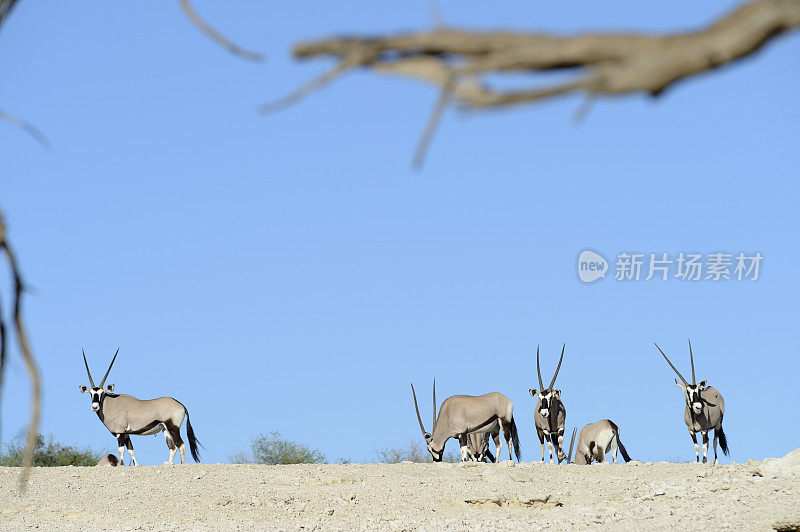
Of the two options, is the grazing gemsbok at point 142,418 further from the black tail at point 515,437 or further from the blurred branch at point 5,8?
the blurred branch at point 5,8

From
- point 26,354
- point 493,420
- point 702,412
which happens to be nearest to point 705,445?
point 702,412

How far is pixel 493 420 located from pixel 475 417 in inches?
16.3

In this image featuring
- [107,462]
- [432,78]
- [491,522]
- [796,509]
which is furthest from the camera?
[107,462]

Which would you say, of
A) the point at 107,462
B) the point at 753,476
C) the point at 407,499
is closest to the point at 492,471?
the point at 407,499

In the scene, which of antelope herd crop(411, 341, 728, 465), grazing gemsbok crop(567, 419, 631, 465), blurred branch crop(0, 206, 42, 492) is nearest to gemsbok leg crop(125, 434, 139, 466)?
antelope herd crop(411, 341, 728, 465)

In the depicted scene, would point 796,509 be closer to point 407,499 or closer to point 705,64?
point 407,499

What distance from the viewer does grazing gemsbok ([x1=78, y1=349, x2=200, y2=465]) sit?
21.0 m

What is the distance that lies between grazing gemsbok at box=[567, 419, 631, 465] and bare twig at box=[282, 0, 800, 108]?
1949 centimetres

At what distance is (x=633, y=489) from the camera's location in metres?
13.5

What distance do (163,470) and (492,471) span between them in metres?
5.40

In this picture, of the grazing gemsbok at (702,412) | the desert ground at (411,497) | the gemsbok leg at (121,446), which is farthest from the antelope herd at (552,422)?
the gemsbok leg at (121,446)

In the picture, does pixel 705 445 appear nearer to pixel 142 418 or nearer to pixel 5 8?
pixel 142 418

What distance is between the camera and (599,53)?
2.25m

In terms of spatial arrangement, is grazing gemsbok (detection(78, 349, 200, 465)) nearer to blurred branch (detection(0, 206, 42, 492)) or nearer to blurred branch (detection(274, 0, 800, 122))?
blurred branch (detection(0, 206, 42, 492))
